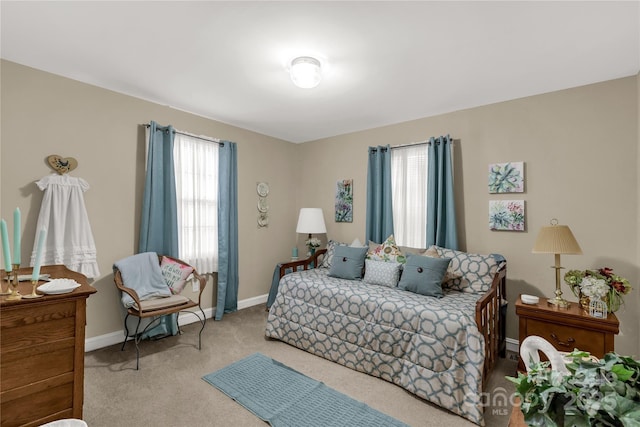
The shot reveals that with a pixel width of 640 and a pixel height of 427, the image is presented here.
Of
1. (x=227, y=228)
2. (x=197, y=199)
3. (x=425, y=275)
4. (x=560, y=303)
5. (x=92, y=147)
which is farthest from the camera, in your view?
(x=227, y=228)

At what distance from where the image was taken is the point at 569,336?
7.46 ft

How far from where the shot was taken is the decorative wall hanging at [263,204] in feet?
14.7

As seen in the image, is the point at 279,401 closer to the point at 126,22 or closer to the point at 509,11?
the point at 126,22

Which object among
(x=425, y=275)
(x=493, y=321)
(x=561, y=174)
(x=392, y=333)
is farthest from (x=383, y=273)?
(x=561, y=174)

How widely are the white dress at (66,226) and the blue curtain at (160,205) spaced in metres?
0.49

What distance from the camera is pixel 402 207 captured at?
12.7 ft

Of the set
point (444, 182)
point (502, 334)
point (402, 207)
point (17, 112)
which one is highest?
point (17, 112)

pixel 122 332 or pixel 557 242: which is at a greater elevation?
pixel 557 242

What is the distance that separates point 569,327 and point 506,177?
4.92ft

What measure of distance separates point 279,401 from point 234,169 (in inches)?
111

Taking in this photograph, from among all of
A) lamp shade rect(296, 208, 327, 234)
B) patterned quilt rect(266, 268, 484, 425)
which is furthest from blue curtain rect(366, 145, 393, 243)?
patterned quilt rect(266, 268, 484, 425)

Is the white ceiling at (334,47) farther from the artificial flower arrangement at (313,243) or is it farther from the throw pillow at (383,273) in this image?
the artificial flower arrangement at (313,243)

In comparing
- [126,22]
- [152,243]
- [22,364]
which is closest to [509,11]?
[126,22]

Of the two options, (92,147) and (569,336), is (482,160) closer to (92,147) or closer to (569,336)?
(569,336)
